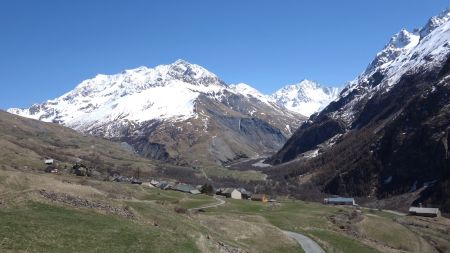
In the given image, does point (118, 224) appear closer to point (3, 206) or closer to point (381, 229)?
point (3, 206)

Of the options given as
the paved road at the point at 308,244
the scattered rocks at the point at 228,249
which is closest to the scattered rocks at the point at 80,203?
the scattered rocks at the point at 228,249

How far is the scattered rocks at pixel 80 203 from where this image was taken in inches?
1994

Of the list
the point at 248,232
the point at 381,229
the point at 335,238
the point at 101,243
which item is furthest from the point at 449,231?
the point at 101,243

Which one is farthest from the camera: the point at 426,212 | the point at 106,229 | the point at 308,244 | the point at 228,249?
the point at 426,212

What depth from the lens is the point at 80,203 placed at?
51.4m

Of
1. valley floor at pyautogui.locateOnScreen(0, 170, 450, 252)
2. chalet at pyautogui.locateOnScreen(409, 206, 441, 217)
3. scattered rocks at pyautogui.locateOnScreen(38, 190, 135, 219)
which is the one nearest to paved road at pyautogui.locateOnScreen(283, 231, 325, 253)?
valley floor at pyautogui.locateOnScreen(0, 170, 450, 252)

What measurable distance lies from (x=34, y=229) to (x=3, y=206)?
8906mm

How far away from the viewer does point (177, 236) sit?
47656 millimetres

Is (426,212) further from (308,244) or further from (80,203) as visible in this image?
(80,203)

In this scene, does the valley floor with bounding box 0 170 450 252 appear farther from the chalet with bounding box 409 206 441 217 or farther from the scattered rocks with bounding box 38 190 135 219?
the chalet with bounding box 409 206 441 217

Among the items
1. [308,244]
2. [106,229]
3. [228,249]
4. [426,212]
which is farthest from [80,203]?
[426,212]

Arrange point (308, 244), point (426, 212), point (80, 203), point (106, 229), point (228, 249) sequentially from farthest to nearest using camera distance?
point (426, 212) → point (308, 244) → point (80, 203) → point (228, 249) → point (106, 229)

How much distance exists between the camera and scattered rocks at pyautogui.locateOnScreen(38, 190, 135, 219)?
5066cm

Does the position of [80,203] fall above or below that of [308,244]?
above
